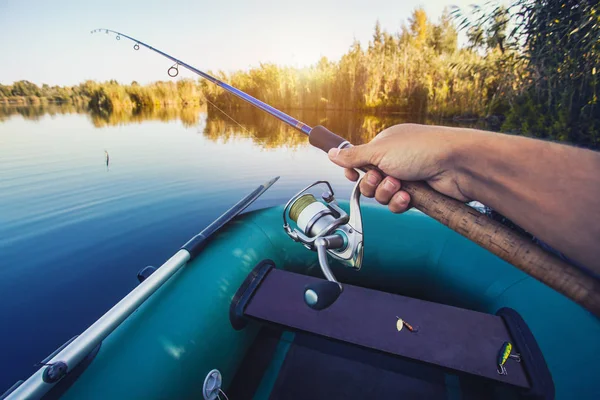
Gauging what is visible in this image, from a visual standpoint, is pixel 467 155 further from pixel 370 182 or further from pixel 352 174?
pixel 352 174

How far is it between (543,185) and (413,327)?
109 cm

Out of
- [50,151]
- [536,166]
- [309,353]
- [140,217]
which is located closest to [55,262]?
[140,217]

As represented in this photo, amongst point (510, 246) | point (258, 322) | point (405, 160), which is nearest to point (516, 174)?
point (510, 246)

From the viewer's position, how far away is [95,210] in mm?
4531

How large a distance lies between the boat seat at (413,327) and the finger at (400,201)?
71 cm

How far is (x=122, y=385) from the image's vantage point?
1243 millimetres

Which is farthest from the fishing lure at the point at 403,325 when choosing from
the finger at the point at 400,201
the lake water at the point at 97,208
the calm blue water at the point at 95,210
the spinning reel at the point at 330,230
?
the lake water at the point at 97,208

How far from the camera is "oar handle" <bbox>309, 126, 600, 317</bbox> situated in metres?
0.76

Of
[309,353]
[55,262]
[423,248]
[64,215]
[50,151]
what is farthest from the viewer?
[50,151]

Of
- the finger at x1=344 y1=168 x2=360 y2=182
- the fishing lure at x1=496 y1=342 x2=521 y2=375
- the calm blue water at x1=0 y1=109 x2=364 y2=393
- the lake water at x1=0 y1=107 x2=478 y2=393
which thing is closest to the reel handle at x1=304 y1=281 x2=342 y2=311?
the finger at x1=344 y1=168 x2=360 y2=182

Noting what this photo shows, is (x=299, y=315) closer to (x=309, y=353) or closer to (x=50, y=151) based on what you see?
(x=309, y=353)

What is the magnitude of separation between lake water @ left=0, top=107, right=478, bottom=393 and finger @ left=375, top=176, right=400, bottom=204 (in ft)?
8.89

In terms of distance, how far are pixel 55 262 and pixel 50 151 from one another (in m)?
6.25

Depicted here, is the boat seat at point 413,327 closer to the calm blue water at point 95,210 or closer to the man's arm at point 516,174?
the man's arm at point 516,174
